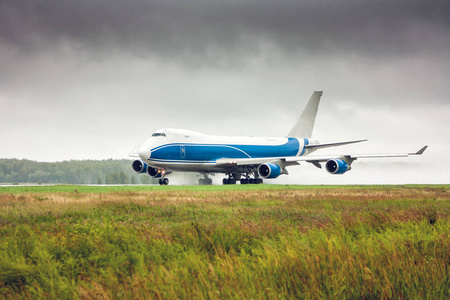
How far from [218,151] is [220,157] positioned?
76 centimetres

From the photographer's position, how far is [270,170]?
4347cm

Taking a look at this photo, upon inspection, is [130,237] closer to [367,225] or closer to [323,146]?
[367,225]

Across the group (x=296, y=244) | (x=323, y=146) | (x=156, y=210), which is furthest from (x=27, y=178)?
(x=296, y=244)

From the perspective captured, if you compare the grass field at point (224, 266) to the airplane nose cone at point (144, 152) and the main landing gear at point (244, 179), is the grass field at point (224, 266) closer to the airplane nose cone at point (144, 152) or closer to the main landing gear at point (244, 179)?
the airplane nose cone at point (144, 152)

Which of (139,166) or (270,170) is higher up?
(139,166)

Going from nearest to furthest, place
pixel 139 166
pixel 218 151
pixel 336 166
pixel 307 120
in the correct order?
pixel 336 166
pixel 139 166
pixel 218 151
pixel 307 120

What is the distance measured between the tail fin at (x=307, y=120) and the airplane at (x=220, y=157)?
5386 millimetres

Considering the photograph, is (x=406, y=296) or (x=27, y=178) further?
(x=27, y=178)

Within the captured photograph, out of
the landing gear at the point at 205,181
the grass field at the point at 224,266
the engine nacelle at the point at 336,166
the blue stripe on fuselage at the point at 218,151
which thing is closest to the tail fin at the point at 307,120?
the blue stripe on fuselage at the point at 218,151

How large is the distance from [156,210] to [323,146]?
45.1 metres

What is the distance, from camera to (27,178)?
126 m

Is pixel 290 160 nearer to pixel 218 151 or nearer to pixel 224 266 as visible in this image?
pixel 218 151

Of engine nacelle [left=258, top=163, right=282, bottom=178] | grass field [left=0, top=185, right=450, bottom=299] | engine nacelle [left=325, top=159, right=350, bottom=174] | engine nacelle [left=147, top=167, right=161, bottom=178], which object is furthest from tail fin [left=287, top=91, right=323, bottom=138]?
grass field [left=0, top=185, right=450, bottom=299]

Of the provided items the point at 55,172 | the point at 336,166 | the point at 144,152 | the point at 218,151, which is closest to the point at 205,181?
the point at 218,151
